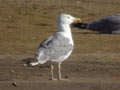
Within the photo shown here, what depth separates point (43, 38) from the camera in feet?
48.0

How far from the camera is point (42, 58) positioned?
8.38 metres

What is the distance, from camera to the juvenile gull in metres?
15.9

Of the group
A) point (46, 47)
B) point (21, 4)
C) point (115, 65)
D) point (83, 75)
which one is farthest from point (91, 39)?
point (21, 4)

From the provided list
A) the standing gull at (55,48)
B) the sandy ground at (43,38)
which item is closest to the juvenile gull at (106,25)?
the sandy ground at (43,38)

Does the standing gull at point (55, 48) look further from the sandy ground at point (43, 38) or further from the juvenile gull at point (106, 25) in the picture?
the juvenile gull at point (106, 25)

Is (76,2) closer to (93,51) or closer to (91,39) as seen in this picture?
(91,39)

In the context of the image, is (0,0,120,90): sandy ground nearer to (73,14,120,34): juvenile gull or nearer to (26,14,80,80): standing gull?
(73,14,120,34): juvenile gull

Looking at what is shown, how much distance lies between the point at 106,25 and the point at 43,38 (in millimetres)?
2516

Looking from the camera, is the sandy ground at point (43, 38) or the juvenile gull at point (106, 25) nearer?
the sandy ground at point (43, 38)

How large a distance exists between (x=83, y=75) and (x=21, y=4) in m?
12.8

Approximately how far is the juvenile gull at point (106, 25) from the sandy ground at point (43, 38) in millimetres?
223

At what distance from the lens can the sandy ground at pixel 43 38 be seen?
27.8 feet

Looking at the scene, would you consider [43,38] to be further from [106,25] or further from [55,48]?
[55,48]

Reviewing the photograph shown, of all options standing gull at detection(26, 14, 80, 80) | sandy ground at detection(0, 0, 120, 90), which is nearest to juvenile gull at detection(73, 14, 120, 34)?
sandy ground at detection(0, 0, 120, 90)
